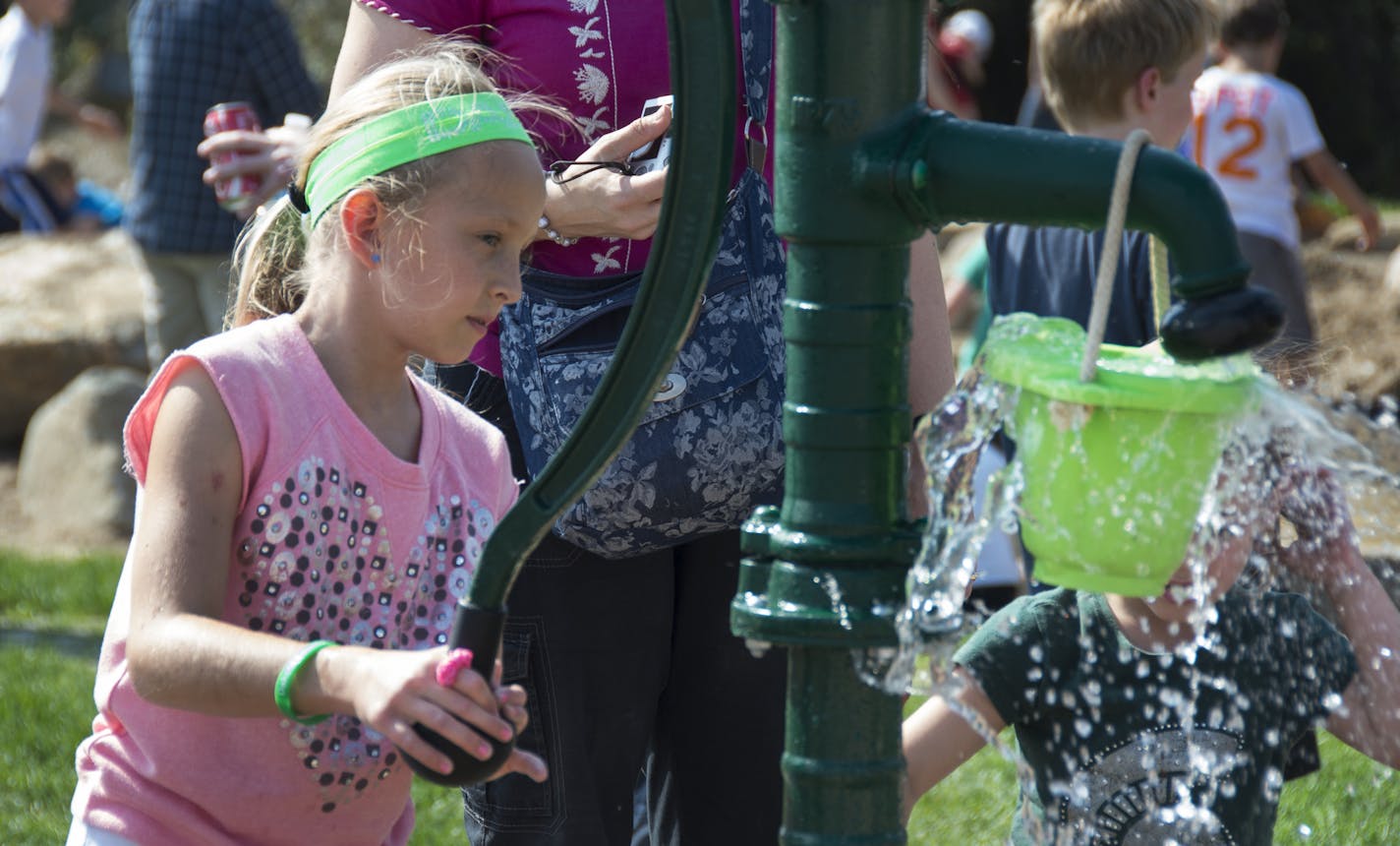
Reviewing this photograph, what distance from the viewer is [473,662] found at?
4.85 ft

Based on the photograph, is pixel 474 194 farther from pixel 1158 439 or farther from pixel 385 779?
pixel 1158 439

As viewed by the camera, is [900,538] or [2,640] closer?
[900,538]

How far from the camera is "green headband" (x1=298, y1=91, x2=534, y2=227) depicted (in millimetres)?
1932

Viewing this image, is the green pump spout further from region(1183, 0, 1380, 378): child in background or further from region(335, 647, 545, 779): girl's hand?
region(1183, 0, 1380, 378): child in background

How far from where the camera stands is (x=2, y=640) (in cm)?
521

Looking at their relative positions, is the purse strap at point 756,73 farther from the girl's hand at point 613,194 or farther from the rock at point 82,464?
the rock at point 82,464

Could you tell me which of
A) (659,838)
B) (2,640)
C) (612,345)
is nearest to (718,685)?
(659,838)

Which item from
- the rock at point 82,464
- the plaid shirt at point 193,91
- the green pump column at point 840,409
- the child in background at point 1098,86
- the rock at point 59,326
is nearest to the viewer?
the green pump column at point 840,409

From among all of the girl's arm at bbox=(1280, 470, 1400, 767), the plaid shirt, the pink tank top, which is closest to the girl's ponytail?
the pink tank top

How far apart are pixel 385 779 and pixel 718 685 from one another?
0.49 m

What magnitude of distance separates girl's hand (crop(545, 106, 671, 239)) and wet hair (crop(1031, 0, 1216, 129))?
1563 mm

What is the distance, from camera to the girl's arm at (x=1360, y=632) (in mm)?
2439

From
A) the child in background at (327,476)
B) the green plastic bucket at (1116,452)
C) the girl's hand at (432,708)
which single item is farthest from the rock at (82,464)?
the green plastic bucket at (1116,452)

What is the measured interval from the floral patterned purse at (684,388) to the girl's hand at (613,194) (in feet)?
0.32
